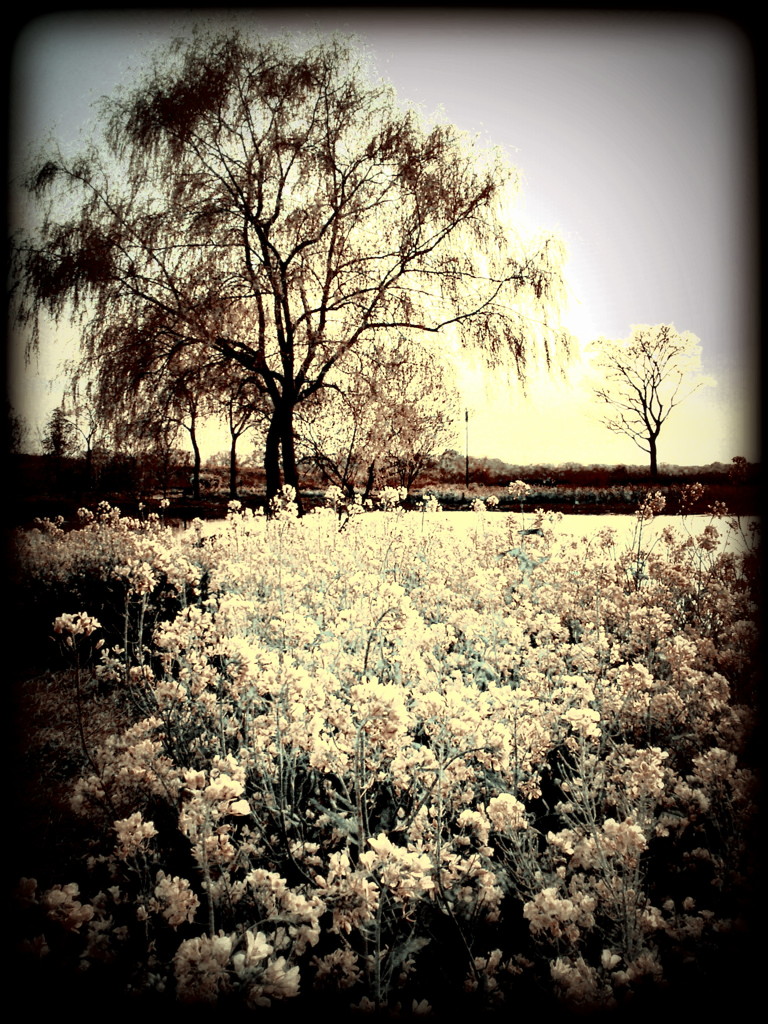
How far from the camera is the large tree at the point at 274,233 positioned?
3.22 meters

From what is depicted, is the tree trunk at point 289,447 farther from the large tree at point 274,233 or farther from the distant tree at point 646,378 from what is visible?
the distant tree at point 646,378

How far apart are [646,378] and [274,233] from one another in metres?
2.26

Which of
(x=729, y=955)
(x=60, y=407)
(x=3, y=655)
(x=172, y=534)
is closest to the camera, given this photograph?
(x=729, y=955)

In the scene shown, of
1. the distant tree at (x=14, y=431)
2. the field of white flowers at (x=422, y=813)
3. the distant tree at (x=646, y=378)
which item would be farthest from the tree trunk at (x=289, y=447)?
the distant tree at (x=646, y=378)

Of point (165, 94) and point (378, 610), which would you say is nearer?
point (378, 610)

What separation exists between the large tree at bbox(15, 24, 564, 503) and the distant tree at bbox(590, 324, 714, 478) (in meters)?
0.48

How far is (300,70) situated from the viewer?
3.30 metres

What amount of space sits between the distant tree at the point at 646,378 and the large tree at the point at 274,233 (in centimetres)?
48

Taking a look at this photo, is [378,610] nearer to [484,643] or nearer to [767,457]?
[484,643]

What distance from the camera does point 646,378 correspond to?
314 cm

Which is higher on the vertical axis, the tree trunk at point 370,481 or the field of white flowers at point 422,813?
the tree trunk at point 370,481

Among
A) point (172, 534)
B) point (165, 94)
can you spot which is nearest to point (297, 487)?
point (172, 534)

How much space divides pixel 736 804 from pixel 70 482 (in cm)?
326

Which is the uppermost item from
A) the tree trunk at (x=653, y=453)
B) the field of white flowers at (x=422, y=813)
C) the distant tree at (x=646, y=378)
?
the distant tree at (x=646, y=378)
